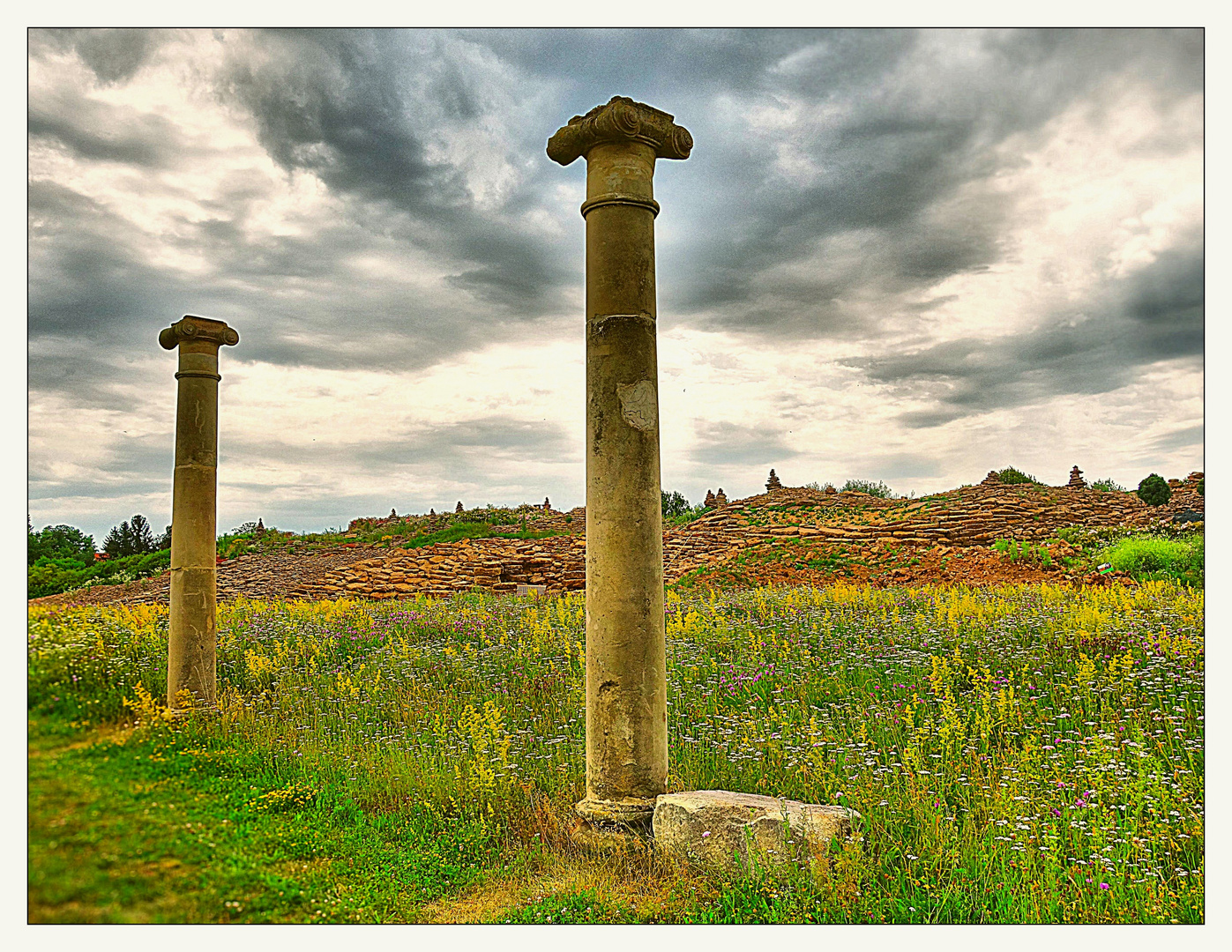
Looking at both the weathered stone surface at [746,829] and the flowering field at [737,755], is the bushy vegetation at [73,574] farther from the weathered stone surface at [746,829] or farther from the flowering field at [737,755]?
the weathered stone surface at [746,829]

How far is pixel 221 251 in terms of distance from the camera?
253 inches

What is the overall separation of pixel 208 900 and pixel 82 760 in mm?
1374

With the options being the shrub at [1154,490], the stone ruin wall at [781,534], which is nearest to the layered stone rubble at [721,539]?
the stone ruin wall at [781,534]

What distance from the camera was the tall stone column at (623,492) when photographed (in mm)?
4527

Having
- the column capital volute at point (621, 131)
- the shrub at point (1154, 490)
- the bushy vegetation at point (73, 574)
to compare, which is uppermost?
the column capital volute at point (621, 131)

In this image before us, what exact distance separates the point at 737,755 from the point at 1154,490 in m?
12.8

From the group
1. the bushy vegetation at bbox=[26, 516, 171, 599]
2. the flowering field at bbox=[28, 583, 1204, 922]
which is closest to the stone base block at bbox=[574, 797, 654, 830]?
the flowering field at bbox=[28, 583, 1204, 922]

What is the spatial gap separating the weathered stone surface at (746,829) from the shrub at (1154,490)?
1335 cm

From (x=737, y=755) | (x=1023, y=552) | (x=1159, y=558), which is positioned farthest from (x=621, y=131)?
(x=1023, y=552)

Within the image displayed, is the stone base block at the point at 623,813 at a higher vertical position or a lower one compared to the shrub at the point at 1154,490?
lower

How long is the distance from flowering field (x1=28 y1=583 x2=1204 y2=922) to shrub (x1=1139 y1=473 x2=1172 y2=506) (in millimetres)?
6716

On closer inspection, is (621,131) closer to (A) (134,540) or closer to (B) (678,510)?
(A) (134,540)

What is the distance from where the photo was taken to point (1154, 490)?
14711mm

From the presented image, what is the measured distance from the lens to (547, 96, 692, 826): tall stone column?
4.53 m
